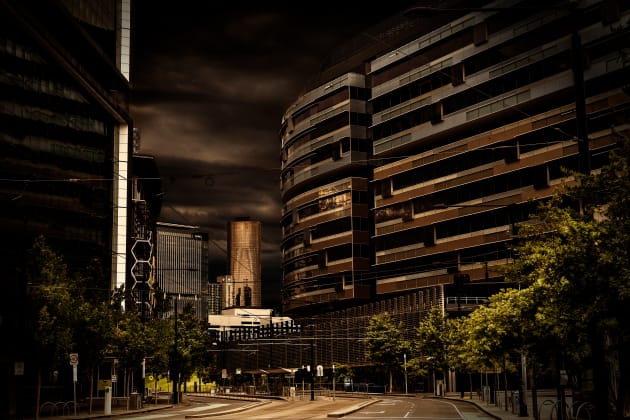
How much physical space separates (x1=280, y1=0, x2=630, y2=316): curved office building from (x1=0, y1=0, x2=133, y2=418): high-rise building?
94.3 ft

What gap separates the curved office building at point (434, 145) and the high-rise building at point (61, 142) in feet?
94.3

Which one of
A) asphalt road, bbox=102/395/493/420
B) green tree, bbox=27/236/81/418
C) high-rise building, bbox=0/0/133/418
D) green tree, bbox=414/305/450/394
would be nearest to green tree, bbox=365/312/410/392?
green tree, bbox=414/305/450/394

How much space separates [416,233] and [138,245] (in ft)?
128

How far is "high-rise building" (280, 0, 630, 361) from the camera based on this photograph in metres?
92.4

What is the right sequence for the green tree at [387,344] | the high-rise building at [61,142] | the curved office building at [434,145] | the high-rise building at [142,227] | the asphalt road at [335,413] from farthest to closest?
the high-rise building at [142,227] → the green tree at [387,344] → the curved office building at [434,145] → the high-rise building at [61,142] → the asphalt road at [335,413]

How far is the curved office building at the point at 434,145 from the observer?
303 ft

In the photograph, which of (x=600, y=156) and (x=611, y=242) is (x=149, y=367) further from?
(x=611, y=242)

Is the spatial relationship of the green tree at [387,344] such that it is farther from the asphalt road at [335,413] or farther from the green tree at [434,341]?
the asphalt road at [335,413]

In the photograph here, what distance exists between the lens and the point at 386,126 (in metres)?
121

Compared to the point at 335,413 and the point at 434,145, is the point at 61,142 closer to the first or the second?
the point at 335,413

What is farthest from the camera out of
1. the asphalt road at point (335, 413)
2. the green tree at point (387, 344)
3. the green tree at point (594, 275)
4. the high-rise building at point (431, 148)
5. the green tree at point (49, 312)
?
the green tree at point (387, 344)

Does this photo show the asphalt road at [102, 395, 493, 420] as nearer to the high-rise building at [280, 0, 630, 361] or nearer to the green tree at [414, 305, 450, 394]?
the high-rise building at [280, 0, 630, 361]

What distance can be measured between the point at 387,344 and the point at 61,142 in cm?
4812

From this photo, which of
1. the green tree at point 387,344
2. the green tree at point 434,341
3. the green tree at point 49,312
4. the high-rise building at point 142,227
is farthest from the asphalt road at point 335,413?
the high-rise building at point 142,227
